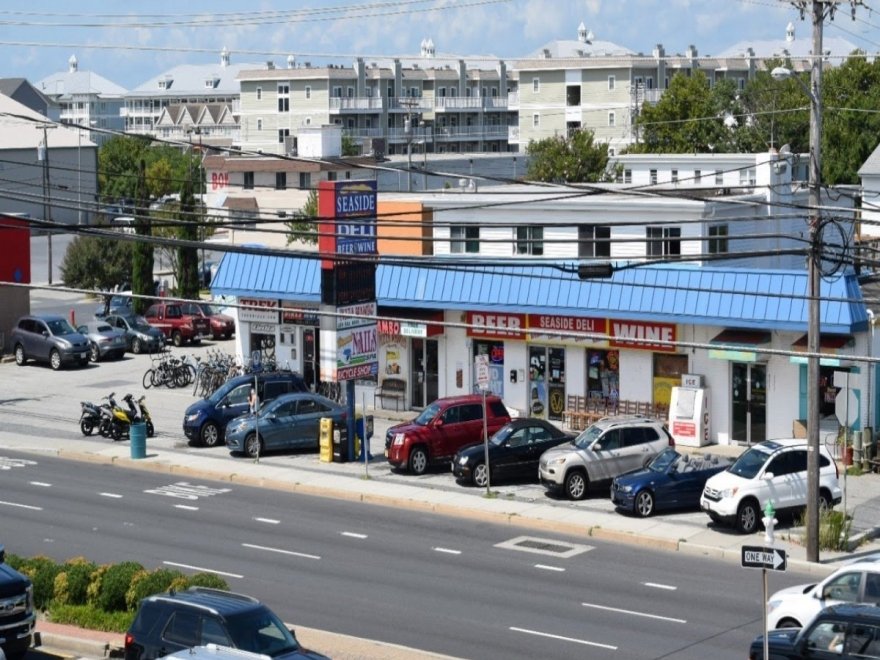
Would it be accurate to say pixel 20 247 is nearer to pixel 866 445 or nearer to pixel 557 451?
pixel 557 451

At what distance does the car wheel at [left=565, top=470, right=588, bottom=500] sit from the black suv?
14.8 metres

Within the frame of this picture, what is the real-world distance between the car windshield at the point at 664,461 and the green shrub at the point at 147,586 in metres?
12.4

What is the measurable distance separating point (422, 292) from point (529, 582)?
17.1 m

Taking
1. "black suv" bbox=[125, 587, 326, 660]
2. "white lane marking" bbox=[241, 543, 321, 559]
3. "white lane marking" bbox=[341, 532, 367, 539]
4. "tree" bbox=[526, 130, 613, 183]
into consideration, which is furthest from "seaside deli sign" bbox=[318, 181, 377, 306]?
"tree" bbox=[526, 130, 613, 183]

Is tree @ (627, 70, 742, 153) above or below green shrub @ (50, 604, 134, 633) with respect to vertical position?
above

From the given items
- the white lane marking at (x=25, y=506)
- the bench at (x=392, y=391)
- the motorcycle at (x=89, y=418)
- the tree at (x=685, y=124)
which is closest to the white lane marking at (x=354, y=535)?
the white lane marking at (x=25, y=506)

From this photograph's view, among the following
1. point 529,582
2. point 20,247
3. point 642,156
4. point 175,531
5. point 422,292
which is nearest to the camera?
point 529,582

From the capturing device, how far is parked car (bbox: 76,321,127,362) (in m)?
52.1

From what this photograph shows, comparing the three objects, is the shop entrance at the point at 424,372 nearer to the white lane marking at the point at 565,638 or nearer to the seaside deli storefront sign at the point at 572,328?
the seaside deli storefront sign at the point at 572,328

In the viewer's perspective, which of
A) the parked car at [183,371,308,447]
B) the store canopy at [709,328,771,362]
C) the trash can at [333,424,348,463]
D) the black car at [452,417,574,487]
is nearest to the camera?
the black car at [452,417,574,487]

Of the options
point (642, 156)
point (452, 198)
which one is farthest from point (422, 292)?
point (642, 156)

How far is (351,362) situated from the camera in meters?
35.6

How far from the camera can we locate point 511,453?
33250mm

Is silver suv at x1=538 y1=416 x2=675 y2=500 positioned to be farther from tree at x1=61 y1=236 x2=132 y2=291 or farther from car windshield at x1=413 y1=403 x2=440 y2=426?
tree at x1=61 y1=236 x2=132 y2=291
